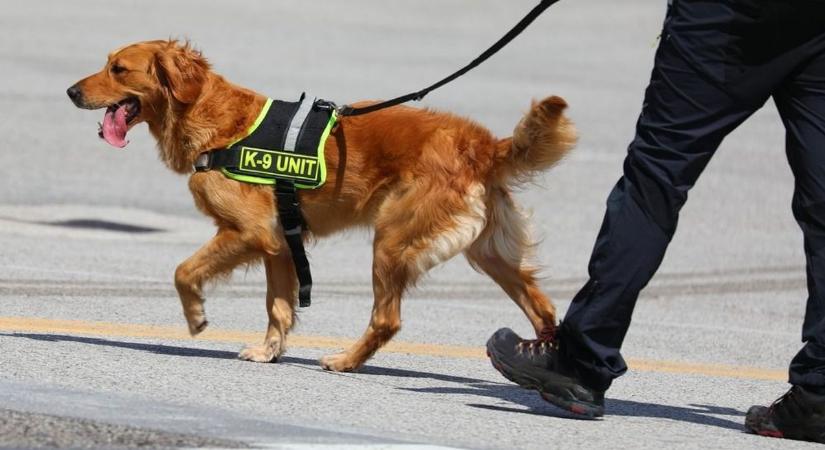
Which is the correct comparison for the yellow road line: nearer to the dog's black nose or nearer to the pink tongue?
the pink tongue

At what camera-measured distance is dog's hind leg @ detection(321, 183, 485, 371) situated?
7098 mm

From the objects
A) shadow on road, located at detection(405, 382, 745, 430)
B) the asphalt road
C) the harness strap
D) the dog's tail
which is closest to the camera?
the asphalt road

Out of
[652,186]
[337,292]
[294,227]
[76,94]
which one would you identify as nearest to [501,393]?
[294,227]

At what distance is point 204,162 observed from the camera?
7363 millimetres

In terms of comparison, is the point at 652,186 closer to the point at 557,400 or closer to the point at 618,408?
the point at 557,400

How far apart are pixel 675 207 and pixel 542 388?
87 cm

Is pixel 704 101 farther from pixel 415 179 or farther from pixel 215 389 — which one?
pixel 215 389

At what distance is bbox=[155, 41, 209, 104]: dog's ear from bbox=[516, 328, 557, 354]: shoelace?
7.15 feet

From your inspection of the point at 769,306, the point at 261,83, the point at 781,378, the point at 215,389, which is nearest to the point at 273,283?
the point at 215,389

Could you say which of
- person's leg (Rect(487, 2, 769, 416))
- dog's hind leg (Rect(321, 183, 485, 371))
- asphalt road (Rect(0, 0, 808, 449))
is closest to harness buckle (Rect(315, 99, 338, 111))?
dog's hind leg (Rect(321, 183, 485, 371))

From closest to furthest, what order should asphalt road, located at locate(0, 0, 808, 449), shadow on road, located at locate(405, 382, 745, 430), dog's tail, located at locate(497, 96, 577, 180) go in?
asphalt road, located at locate(0, 0, 808, 449)
shadow on road, located at locate(405, 382, 745, 430)
dog's tail, located at locate(497, 96, 577, 180)

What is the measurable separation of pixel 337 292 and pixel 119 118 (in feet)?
10.4

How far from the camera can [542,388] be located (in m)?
6.19

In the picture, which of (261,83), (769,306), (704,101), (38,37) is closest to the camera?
(704,101)
